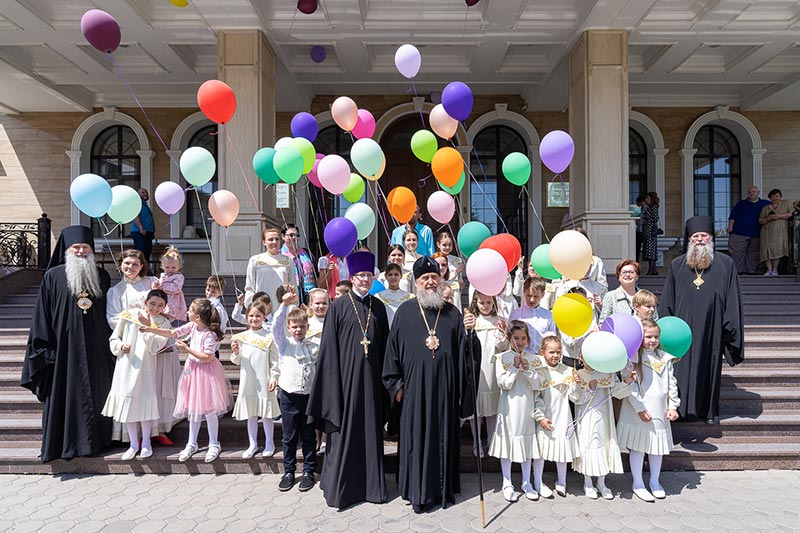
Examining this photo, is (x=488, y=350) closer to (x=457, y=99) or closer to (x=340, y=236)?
(x=340, y=236)

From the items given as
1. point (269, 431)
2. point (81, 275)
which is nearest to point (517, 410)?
point (269, 431)

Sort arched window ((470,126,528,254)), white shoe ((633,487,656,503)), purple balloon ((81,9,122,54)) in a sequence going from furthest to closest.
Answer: arched window ((470,126,528,254)) < purple balloon ((81,9,122,54)) < white shoe ((633,487,656,503))

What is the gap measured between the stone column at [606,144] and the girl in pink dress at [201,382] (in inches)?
248

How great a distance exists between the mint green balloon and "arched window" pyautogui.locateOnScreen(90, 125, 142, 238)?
8.73 meters

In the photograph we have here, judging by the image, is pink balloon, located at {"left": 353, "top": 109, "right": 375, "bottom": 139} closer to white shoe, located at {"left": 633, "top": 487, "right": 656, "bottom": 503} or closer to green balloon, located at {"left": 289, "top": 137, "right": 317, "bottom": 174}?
green balloon, located at {"left": 289, "top": 137, "right": 317, "bottom": 174}

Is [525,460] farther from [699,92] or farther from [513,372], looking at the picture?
[699,92]

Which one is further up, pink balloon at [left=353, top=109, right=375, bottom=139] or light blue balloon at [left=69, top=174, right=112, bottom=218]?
pink balloon at [left=353, top=109, right=375, bottom=139]

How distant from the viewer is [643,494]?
4.41 meters

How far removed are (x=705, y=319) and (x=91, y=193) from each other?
6046 mm

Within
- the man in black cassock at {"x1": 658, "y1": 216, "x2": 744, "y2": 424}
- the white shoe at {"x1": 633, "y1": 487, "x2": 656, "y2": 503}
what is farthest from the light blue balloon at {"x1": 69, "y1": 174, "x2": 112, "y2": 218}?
the man in black cassock at {"x1": 658, "y1": 216, "x2": 744, "y2": 424}

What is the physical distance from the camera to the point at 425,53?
10812mm

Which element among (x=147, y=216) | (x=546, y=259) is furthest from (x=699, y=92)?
(x=147, y=216)

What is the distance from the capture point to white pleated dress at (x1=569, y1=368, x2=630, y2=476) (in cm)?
443

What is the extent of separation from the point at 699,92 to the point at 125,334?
12886 millimetres
